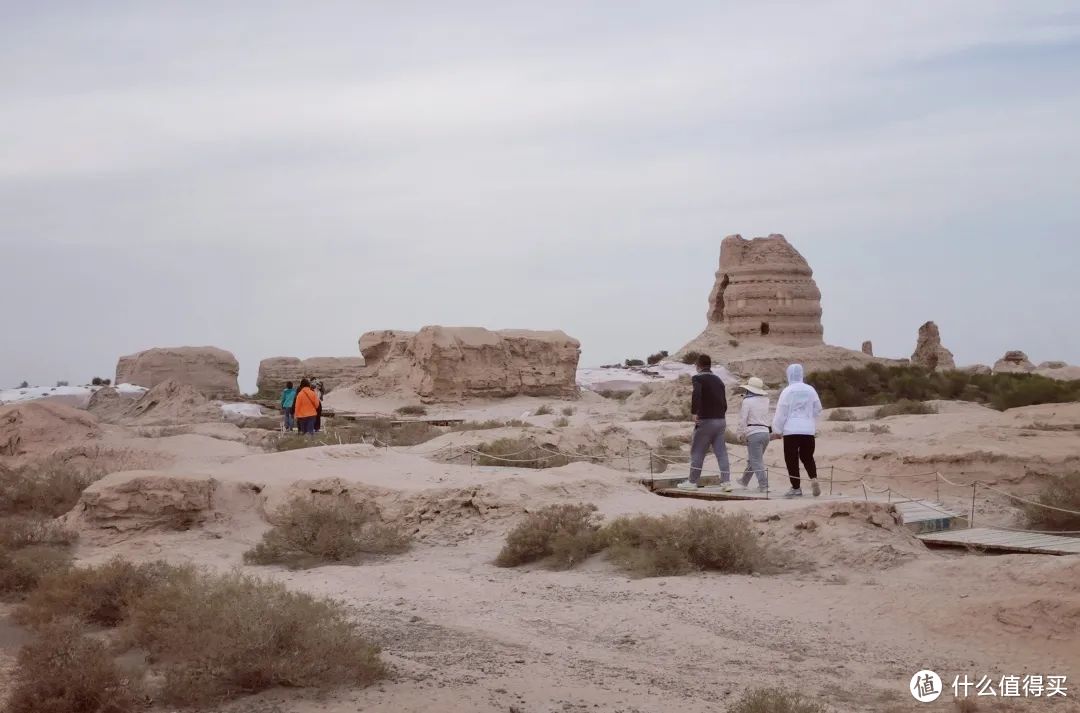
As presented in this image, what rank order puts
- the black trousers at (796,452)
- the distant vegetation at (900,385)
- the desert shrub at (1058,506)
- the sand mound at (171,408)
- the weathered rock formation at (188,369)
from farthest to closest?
the weathered rock formation at (188,369), the distant vegetation at (900,385), the sand mound at (171,408), the black trousers at (796,452), the desert shrub at (1058,506)

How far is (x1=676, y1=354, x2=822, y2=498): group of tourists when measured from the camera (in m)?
10.6

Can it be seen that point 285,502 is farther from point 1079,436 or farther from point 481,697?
point 1079,436

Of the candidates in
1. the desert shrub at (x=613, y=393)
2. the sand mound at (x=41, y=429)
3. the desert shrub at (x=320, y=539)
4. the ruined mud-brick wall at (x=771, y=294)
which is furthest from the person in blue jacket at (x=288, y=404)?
the ruined mud-brick wall at (x=771, y=294)

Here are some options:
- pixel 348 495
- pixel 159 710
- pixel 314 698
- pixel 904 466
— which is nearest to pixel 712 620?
pixel 314 698

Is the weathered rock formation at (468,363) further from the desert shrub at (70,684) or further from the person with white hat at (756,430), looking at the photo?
the desert shrub at (70,684)

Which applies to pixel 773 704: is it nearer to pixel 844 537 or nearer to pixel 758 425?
pixel 844 537

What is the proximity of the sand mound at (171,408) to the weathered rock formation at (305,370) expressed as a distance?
1196 cm

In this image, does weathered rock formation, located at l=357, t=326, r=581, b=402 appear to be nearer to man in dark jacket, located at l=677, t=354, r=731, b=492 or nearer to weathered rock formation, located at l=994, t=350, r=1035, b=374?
man in dark jacket, located at l=677, t=354, r=731, b=492

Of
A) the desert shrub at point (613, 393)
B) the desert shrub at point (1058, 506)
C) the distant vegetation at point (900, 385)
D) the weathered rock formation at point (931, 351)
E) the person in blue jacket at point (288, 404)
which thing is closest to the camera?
the desert shrub at point (1058, 506)

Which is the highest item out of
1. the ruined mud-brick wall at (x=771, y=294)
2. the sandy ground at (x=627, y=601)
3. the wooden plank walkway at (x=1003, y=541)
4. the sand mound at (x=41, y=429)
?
the ruined mud-brick wall at (x=771, y=294)

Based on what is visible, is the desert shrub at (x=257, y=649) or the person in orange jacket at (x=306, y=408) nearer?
the desert shrub at (x=257, y=649)

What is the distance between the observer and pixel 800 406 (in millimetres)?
10586

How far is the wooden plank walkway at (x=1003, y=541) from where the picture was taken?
8.33m

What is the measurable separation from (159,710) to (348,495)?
19.0 feet
